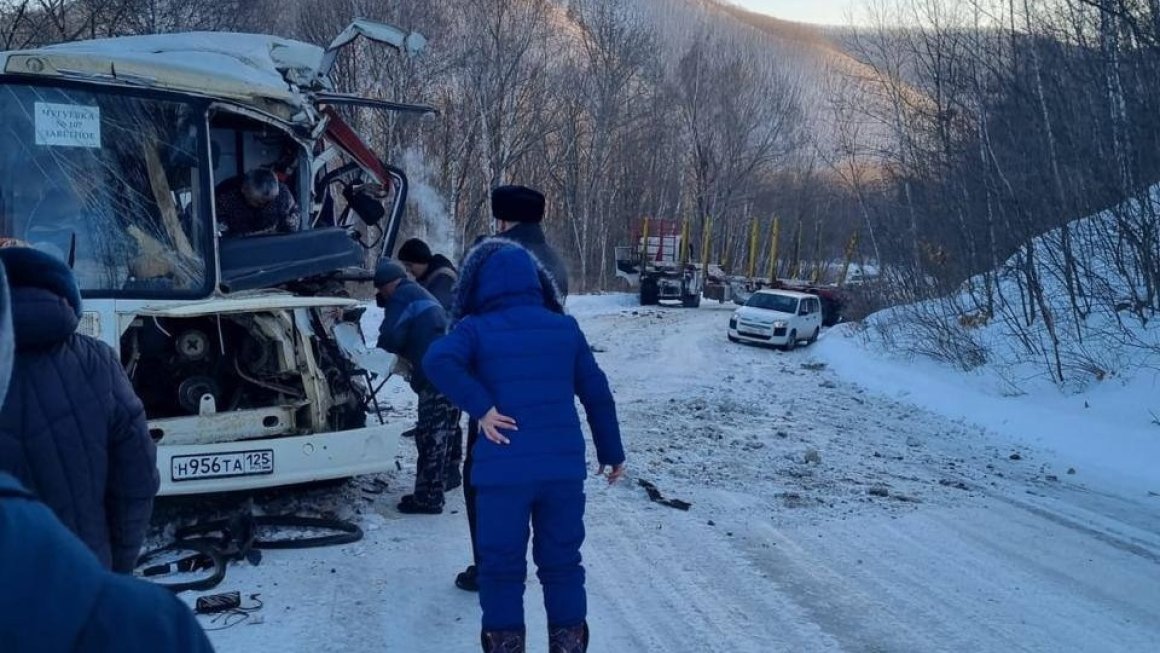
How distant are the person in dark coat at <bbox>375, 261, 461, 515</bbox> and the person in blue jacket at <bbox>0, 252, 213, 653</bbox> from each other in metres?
5.12

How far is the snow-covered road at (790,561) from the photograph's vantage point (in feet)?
16.7

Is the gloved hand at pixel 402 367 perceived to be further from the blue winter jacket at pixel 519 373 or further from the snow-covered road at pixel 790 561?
the blue winter jacket at pixel 519 373

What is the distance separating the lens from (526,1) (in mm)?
36062

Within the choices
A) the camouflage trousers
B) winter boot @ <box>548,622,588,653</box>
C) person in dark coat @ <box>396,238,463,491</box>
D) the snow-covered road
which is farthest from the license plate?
winter boot @ <box>548,622,588,653</box>

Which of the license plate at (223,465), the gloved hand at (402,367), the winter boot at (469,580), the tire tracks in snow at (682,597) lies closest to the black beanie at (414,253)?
the gloved hand at (402,367)

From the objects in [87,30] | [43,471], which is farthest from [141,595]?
[87,30]

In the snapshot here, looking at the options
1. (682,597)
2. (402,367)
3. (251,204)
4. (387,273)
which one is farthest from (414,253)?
(682,597)

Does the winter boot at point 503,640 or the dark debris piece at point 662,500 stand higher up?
the winter boot at point 503,640

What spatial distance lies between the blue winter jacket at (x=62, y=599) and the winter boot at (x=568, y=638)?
118 inches

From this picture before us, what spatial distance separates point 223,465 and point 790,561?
11.7 feet

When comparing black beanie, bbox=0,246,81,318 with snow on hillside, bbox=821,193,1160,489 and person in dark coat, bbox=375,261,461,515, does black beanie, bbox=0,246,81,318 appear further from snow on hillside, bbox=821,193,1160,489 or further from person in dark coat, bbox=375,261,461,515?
snow on hillside, bbox=821,193,1160,489

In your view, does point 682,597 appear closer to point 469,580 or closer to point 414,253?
point 469,580

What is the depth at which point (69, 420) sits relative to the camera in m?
3.17

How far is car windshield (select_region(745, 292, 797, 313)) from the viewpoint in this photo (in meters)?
25.5
